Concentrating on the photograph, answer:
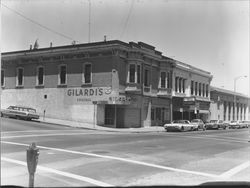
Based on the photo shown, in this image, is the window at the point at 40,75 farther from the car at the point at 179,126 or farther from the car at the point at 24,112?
the car at the point at 179,126

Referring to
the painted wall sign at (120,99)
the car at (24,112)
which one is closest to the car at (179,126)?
the painted wall sign at (120,99)

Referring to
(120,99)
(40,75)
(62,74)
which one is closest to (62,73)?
(62,74)

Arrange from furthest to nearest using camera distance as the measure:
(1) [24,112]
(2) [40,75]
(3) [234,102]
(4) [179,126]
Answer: (4) [179,126] → (3) [234,102] → (2) [40,75] → (1) [24,112]

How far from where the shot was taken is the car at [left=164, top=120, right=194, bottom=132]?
935 inches

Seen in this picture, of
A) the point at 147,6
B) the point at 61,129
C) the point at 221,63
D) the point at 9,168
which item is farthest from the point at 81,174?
the point at 221,63

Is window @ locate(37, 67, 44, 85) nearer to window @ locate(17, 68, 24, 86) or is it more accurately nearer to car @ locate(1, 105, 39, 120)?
window @ locate(17, 68, 24, 86)

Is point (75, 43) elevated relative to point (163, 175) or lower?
elevated

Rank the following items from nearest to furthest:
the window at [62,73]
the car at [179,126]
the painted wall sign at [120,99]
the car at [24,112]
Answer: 1. the car at [24,112]
2. the window at [62,73]
3. the car at [179,126]
4. the painted wall sign at [120,99]

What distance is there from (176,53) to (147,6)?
57 centimetres

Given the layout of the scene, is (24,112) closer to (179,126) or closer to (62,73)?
(62,73)

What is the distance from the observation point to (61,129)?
4523 mm

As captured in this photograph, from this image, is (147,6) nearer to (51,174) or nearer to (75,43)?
(75,43)

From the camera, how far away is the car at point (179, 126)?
2376cm

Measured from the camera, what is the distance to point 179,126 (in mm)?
24844
